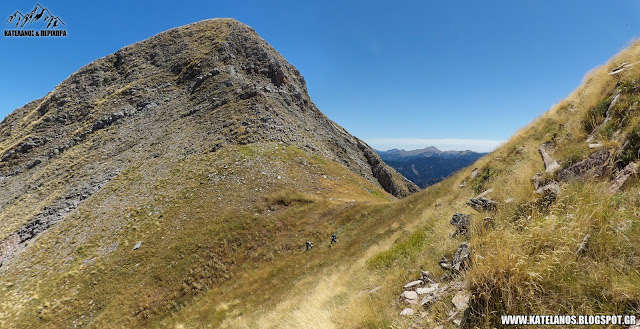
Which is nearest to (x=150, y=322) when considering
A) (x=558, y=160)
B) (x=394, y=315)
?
(x=394, y=315)

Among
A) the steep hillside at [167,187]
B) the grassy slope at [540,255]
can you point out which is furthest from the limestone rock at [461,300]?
the steep hillside at [167,187]

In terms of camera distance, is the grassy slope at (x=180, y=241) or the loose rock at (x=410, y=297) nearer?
the loose rock at (x=410, y=297)

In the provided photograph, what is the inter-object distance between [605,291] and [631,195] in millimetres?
3160

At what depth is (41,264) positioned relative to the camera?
34125 millimetres

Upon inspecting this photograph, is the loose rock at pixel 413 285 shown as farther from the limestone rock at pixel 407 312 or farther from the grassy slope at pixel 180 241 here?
the grassy slope at pixel 180 241

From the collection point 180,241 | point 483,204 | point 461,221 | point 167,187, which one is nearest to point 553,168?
point 483,204

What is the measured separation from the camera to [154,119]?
6575 centimetres

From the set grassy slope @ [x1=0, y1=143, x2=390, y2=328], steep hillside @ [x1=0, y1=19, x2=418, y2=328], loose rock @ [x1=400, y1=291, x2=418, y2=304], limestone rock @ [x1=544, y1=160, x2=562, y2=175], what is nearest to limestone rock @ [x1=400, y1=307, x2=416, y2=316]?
loose rock @ [x1=400, y1=291, x2=418, y2=304]

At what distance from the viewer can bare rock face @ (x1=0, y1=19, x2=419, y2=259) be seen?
5184 cm

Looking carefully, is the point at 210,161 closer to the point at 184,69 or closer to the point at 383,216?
the point at 383,216

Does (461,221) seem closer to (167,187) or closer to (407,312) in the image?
(407,312)

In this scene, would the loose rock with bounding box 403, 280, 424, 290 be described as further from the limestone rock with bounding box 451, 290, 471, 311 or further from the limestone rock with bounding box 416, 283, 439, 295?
the limestone rock with bounding box 451, 290, 471, 311

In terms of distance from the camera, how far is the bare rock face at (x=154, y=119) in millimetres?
51844

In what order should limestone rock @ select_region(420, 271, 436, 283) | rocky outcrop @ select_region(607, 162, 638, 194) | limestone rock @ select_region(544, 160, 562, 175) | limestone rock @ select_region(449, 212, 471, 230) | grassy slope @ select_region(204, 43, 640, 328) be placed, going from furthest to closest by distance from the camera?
limestone rock @ select_region(449, 212, 471, 230) → limestone rock @ select_region(544, 160, 562, 175) → limestone rock @ select_region(420, 271, 436, 283) → rocky outcrop @ select_region(607, 162, 638, 194) → grassy slope @ select_region(204, 43, 640, 328)
